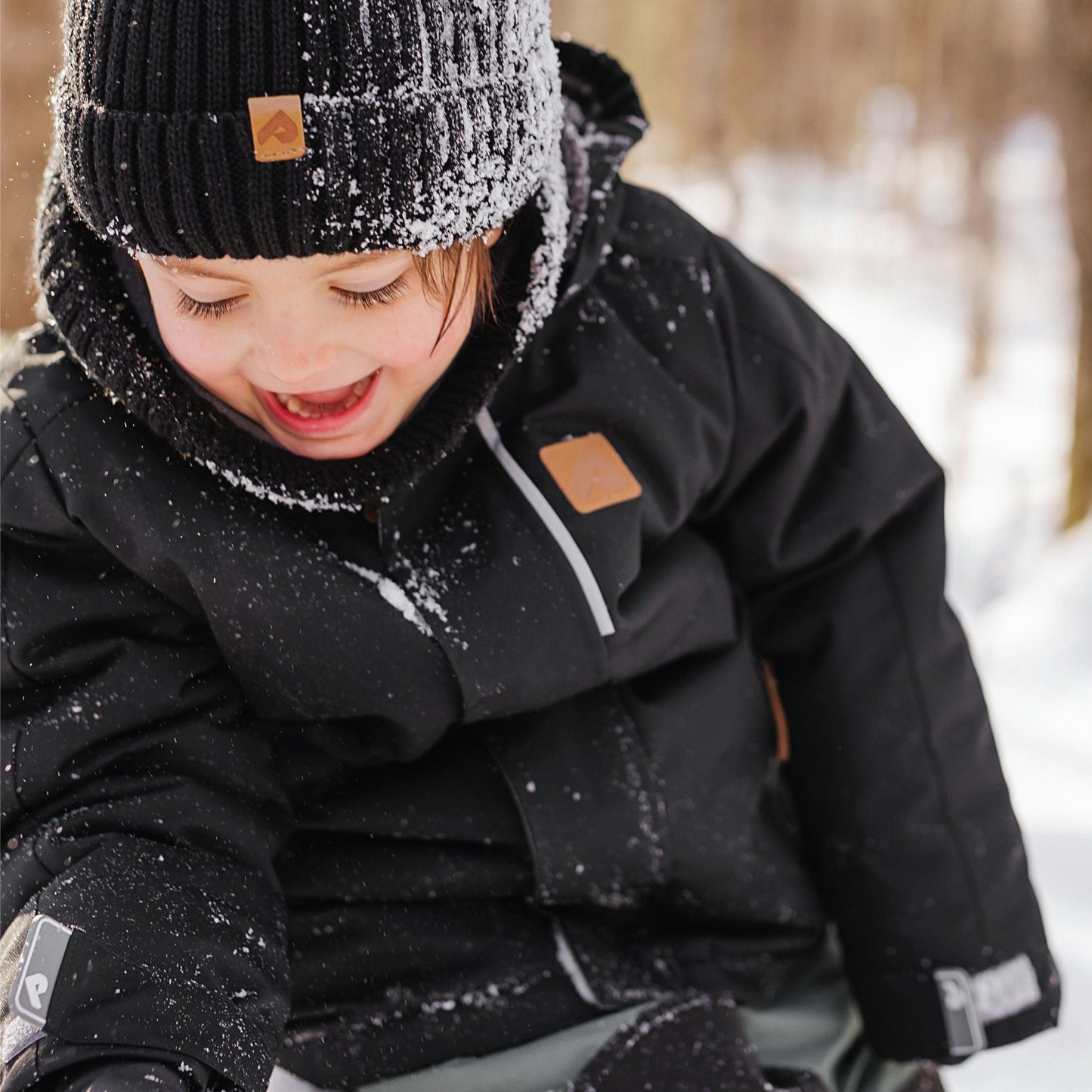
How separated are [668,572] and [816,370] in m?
0.23

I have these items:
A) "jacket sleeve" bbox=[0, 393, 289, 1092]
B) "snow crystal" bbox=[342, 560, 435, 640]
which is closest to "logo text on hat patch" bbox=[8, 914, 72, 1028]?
"jacket sleeve" bbox=[0, 393, 289, 1092]

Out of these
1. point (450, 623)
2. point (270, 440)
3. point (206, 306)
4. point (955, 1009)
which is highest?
point (206, 306)

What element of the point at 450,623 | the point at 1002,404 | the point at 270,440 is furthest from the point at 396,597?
the point at 1002,404

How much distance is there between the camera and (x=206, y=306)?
0.88 metres

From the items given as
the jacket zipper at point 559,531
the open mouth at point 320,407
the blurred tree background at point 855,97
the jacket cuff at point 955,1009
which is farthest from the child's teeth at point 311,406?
the jacket cuff at point 955,1009

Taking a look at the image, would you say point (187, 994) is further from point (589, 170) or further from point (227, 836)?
point (589, 170)

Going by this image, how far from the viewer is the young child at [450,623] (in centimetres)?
83

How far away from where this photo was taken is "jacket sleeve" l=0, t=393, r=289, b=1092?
0.85 meters

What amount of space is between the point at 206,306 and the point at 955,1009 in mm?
898

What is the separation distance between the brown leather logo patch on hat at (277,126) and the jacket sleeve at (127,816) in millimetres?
321

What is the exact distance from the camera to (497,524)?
1044 millimetres

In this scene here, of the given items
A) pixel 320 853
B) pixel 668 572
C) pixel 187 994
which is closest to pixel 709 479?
pixel 668 572

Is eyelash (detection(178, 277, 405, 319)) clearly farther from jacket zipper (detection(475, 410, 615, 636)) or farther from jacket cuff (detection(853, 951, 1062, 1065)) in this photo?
jacket cuff (detection(853, 951, 1062, 1065))

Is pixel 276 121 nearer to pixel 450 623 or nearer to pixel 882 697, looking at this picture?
pixel 450 623
